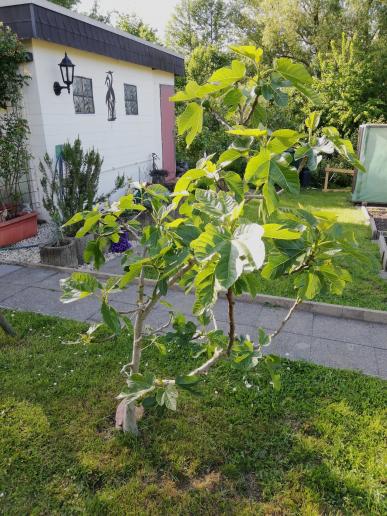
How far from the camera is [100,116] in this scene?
26.3 feet

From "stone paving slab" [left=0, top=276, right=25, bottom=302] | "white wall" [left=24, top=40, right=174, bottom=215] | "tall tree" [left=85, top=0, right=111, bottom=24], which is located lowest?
"stone paving slab" [left=0, top=276, right=25, bottom=302]

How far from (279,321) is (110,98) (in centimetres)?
638

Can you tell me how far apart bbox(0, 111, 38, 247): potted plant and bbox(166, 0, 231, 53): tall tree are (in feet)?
93.5

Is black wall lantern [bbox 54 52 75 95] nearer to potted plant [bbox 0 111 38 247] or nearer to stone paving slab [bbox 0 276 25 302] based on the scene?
potted plant [bbox 0 111 38 247]

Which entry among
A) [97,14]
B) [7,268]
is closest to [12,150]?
[7,268]

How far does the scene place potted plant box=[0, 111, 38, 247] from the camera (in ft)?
19.6

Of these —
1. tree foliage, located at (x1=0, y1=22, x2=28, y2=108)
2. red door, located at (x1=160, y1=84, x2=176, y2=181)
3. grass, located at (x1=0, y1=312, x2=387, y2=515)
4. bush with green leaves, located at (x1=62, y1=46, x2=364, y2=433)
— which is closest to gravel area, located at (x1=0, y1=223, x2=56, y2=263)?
tree foliage, located at (x1=0, y1=22, x2=28, y2=108)

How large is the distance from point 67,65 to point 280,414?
6155mm

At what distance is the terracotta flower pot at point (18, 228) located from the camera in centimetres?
608

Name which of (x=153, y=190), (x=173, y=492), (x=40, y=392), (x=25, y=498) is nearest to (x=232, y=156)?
(x=153, y=190)

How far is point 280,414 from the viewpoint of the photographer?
2756 millimetres

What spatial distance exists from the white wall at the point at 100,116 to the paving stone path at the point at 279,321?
113 inches

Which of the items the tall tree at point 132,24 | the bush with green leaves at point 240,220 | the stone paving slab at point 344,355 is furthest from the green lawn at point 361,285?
the tall tree at point 132,24

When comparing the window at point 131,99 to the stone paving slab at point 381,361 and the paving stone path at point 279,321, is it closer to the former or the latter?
the paving stone path at point 279,321
